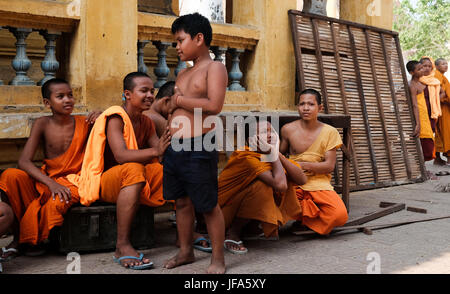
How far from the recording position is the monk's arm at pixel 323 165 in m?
4.39

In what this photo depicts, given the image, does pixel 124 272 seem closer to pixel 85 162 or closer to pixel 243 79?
pixel 85 162

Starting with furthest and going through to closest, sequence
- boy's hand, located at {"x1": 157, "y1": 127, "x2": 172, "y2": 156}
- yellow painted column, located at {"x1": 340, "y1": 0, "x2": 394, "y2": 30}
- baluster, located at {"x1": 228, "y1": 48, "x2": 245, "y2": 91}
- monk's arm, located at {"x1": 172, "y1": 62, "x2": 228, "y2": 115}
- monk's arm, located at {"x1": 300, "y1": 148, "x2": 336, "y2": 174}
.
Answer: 1. yellow painted column, located at {"x1": 340, "y1": 0, "x2": 394, "y2": 30}
2. baluster, located at {"x1": 228, "y1": 48, "x2": 245, "y2": 91}
3. monk's arm, located at {"x1": 300, "y1": 148, "x2": 336, "y2": 174}
4. boy's hand, located at {"x1": 157, "y1": 127, "x2": 172, "y2": 156}
5. monk's arm, located at {"x1": 172, "y1": 62, "x2": 228, "y2": 115}

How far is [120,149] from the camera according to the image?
364 centimetres

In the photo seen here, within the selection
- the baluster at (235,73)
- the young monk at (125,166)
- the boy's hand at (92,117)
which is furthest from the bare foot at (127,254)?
the baluster at (235,73)

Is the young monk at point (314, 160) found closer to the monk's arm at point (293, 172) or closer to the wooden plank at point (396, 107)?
the monk's arm at point (293, 172)

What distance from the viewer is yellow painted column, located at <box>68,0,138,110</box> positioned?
4.62m

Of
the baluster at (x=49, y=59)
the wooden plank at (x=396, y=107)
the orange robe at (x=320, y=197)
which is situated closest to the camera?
the orange robe at (x=320, y=197)

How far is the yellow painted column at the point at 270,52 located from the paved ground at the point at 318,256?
2015 millimetres

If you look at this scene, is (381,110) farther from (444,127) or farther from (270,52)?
(444,127)

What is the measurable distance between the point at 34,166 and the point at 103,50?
4.70 ft

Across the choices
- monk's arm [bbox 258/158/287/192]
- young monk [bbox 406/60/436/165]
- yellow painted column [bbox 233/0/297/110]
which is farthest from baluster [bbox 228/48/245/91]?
young monk [bbox 406/60/436/165]

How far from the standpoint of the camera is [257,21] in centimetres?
605

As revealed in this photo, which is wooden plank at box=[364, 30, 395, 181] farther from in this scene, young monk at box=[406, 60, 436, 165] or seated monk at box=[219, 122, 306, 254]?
seated monk at box=[219, 122, 306, 254]
